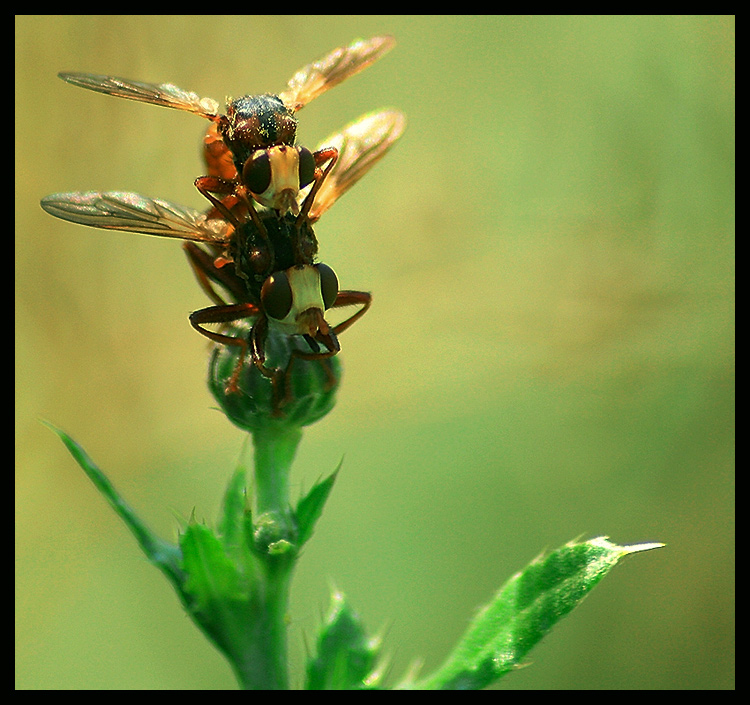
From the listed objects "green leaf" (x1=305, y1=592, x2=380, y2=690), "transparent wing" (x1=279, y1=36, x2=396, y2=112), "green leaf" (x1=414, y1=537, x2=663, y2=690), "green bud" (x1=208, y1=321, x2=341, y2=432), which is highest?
"transparent wing" (x1=279, y1=36, x2=396, y2=112)

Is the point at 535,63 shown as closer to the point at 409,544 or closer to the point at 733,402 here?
the point at 733,402

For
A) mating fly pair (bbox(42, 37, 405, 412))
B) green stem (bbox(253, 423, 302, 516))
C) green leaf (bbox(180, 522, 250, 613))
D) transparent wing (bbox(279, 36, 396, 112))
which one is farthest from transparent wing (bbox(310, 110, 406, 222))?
green leaf (bbox(180, 522, 250, 613))

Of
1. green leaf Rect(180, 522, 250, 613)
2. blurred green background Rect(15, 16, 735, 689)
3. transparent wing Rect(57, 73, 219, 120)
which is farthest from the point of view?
blurred green background Rect(15, 16, 735, 689)

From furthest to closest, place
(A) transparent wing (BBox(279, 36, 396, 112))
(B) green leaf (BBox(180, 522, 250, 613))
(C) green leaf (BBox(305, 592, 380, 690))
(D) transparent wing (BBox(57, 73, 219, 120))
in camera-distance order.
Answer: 1. (A) transparent wing (BBox(279, 36, 396, 112))
2. (C) green leaf (BBox(305, 592, 380, 690))
3. (D) transparent wing (BBox(57, 73, 219, 120))
4. (B) green leaf (BBox(180, 522, 250, 613))

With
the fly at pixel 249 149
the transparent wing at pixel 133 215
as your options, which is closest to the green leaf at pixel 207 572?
the transparent wing at pixel 133 215

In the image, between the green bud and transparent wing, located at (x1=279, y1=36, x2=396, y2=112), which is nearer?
the green bud

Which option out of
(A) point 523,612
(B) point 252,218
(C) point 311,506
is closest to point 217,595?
(C) point 311,506

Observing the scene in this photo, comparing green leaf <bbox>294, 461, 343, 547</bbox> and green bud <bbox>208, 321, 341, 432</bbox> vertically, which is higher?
green bud <bbox>208, 321, 341, 432</bbox>

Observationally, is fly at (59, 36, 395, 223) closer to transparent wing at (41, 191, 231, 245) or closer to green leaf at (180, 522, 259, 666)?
transparent wing at (41, 191, 231, 245)
